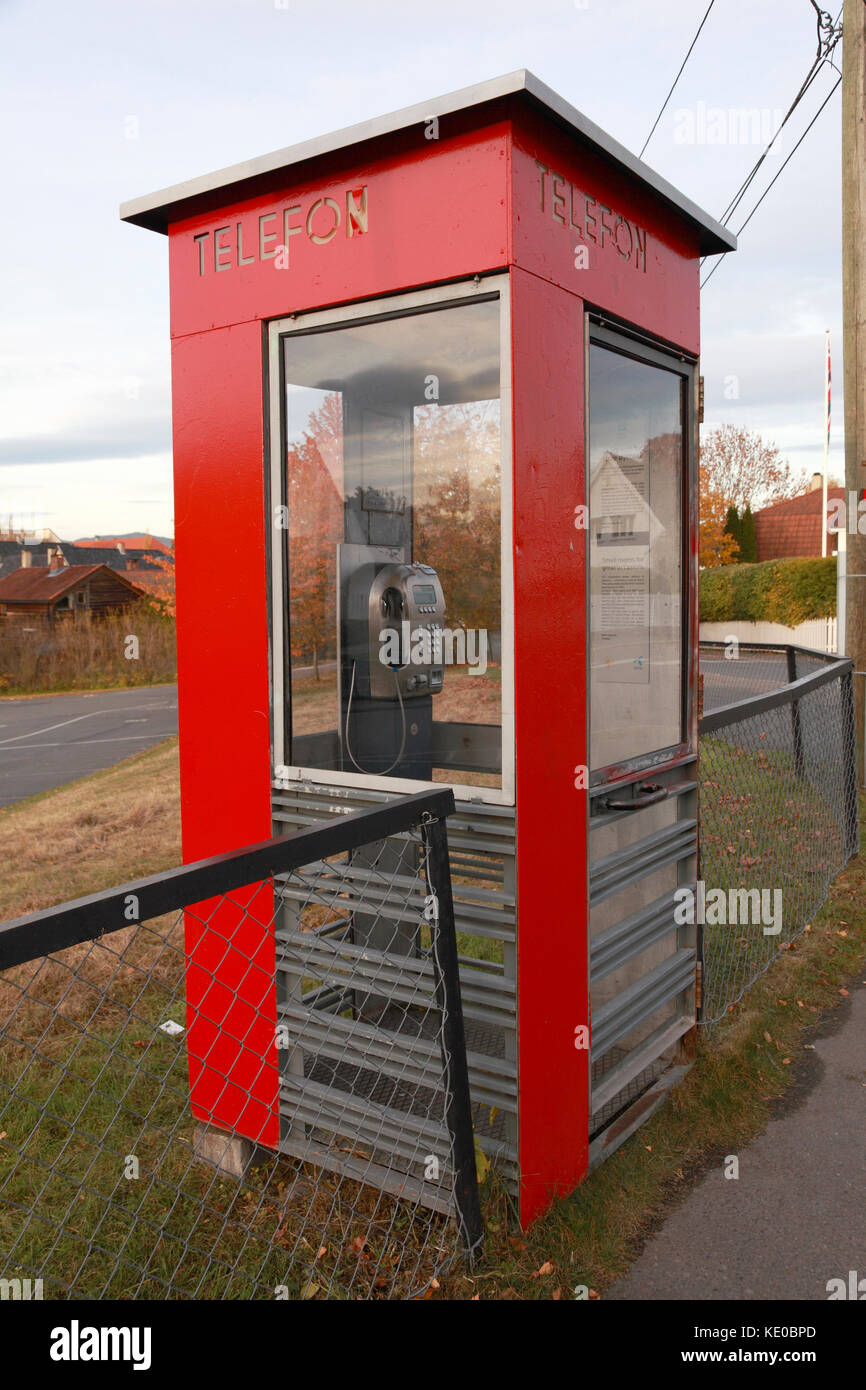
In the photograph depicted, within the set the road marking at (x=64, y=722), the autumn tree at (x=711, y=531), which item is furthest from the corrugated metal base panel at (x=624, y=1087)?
the autumn tree at (x=711, y=531)

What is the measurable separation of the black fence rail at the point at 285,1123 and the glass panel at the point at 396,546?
0.53 m

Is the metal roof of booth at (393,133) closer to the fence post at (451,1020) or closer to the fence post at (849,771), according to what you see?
the fence post at (451,1020)

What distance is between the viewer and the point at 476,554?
360 centimetres

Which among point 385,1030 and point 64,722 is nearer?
point 385,1030

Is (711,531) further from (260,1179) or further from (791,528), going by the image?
(260,1179)

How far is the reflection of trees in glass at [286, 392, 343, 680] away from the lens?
10.9ft

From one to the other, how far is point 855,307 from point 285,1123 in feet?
24.2

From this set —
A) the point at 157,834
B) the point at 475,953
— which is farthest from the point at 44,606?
the point at 475,953

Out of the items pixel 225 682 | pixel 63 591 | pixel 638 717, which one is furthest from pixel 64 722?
pixel 63 591

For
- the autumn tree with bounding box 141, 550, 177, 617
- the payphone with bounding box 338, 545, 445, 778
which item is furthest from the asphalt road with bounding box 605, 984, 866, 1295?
the autumn tree with bounding box 141, 550, 177, 617

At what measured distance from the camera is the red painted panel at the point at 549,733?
2.76m

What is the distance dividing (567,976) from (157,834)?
6.12 m

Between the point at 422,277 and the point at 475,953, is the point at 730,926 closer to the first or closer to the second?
the point at 475,953

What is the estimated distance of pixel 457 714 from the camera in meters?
4.11
